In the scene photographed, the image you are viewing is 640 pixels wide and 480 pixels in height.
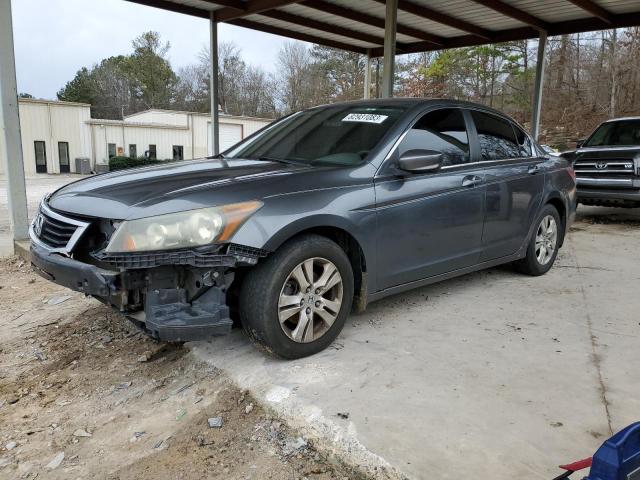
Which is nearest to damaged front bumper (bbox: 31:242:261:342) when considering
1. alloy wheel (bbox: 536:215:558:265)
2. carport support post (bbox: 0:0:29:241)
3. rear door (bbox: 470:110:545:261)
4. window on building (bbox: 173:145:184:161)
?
rear door (bbox: 470:110:545:261)

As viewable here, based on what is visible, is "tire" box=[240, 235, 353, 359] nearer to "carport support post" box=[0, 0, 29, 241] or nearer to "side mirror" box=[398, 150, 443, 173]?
"side mirror" box=[398, 150, 443, 173]

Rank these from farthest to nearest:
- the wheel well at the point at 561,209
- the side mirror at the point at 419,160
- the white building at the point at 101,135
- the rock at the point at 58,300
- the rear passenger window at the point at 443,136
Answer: the white building at the point at 101,135 → the wheel well at the point at 561,209 → the rock at the point at 58,300 → the rear passenger window at the point at 443,136 → the side mirror at the point at 419,160

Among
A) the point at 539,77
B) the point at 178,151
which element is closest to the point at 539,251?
the point at 539,77

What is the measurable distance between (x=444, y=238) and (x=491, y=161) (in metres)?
0.98

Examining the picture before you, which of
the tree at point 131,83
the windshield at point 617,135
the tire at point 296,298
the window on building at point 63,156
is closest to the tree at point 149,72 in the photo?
the tree at point 131,83

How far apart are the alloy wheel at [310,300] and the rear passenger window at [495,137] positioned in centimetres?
197

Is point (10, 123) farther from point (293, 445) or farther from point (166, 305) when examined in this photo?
point (293, 445)

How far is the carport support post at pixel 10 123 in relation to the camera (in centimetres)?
581

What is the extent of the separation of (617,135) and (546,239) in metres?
5.26

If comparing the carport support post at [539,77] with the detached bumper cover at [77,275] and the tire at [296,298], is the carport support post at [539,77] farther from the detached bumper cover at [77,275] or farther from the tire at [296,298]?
the detached bumper cover at [77,275]

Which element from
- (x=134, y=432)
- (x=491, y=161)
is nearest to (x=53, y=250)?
(x=134, y=432)

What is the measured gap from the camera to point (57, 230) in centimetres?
298

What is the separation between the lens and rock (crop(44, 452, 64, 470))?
238 centimetres

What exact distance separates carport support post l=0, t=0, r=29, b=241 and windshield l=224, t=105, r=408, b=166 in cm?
320
